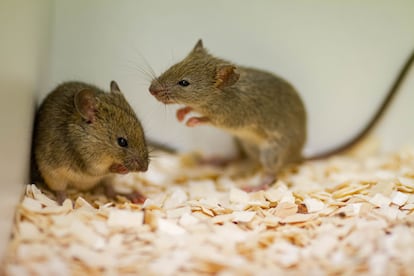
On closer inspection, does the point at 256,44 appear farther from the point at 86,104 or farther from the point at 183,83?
the point at 86,104

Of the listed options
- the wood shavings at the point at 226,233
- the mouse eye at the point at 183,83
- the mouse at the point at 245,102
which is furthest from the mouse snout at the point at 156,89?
the wood shavings at the point at 226,233

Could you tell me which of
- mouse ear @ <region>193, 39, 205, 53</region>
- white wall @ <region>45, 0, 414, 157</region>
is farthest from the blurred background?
mouse ear @ <region>193, 39, 205, 53</region>

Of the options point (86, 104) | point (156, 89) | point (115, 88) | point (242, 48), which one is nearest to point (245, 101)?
point (242, 48)

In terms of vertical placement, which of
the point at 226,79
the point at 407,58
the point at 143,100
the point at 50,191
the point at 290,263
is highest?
the point at 407,58

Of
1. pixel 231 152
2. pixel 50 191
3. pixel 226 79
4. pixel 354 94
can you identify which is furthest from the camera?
pixel 231 152

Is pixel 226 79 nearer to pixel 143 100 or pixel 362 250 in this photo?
pixel 143 100

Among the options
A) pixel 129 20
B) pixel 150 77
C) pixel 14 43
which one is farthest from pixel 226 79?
pixel 14 43

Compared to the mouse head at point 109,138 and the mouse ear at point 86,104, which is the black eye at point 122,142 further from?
the mouse ear at point 86,104

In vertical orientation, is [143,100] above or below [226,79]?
below

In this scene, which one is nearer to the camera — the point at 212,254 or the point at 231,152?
the point at 212,254
